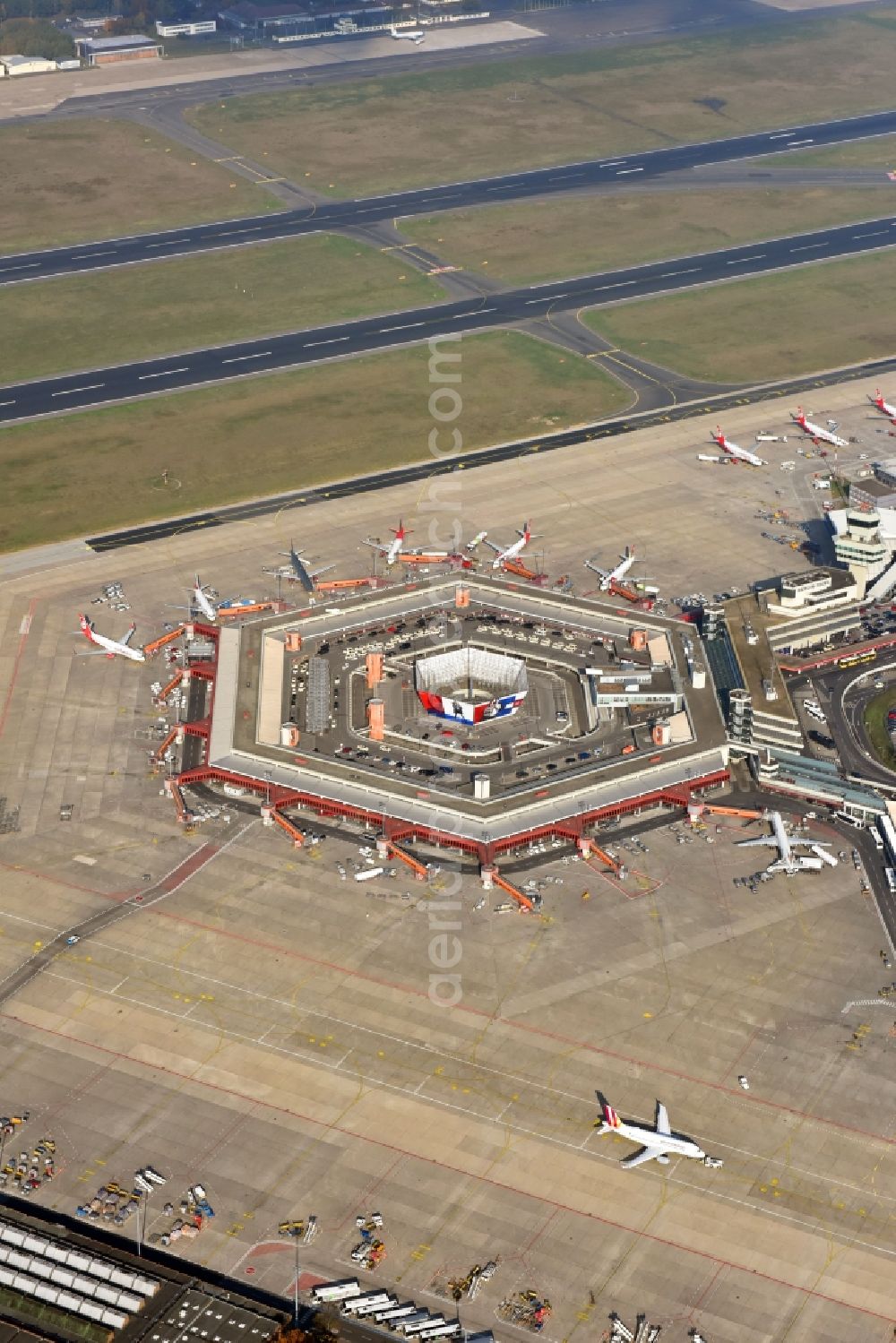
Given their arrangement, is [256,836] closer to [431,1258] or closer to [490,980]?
[490,980]

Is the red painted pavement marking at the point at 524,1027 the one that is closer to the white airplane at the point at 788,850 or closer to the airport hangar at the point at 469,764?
the airport hangar at the point at 469,764

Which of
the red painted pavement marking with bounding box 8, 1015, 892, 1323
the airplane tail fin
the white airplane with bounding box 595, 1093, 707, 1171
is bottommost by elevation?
the red painted pavement marking with bounding box 8, 1015, 892, 1323

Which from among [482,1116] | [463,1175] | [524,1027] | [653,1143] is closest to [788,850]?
[524,1027]

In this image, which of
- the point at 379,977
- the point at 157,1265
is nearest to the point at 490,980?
the point at 379,977

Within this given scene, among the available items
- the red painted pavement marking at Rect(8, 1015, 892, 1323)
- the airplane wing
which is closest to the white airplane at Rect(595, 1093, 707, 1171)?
the airplane wing

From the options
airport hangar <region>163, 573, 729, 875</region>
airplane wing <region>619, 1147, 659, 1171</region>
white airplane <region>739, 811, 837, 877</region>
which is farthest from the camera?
airport hangar <region>163, 573, 729, 875</region>

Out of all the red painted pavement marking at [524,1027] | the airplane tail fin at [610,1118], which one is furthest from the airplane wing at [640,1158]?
the red painted pavement marking at [524,1027]

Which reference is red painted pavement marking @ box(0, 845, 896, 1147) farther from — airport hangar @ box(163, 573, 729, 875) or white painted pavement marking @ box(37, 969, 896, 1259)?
airport hangar @ box(163, 573, 729, 875)

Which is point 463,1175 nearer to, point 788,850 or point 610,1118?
point 610,1118
